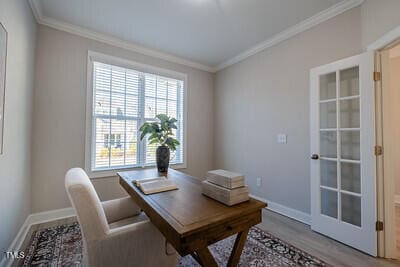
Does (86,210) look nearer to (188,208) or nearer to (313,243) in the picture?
(188,208)

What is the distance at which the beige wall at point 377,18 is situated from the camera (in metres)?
1.62

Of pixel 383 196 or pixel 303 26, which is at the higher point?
pixel 303 26

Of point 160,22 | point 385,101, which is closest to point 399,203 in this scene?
point 385,101

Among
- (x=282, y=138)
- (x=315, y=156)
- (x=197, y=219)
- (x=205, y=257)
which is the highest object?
(x=282, y=138)

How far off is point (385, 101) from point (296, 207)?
1634 mm

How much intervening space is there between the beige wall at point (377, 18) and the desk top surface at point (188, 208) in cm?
202

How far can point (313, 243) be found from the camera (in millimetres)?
1990

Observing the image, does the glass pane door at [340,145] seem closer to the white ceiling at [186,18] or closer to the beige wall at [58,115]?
the white ceiling at [186,18]

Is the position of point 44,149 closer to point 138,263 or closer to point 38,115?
point 38,115

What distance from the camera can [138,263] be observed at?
1180 mm

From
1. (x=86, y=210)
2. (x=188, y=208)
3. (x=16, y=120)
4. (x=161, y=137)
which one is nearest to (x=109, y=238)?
(x=86, y=210)

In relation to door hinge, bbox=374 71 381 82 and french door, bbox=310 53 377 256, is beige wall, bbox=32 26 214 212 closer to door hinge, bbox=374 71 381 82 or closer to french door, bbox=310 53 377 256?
french door, bbox=310 53 377 256

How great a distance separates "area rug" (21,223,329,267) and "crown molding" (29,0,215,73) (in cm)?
265

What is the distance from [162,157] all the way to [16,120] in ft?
4.87
